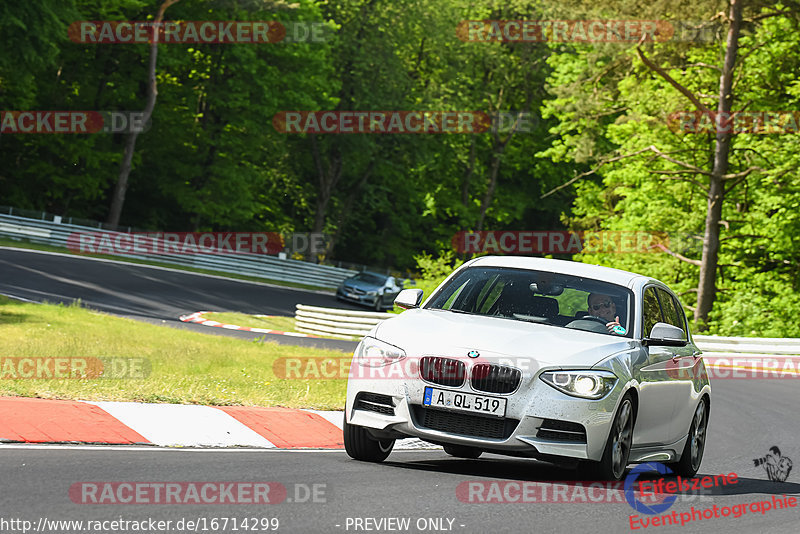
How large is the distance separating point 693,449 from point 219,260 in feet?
132

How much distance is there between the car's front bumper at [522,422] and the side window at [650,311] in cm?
143

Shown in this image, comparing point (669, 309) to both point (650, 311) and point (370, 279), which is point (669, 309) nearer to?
point (650, 311)

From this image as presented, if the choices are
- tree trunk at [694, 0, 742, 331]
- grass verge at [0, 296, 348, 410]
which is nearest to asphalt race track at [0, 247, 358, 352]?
grass verge at [0, 296, 348, 410]

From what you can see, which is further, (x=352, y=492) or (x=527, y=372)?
(x=527, y=372)

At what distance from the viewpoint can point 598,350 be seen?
8.13 m

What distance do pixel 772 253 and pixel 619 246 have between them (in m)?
6.82

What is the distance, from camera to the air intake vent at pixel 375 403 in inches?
316

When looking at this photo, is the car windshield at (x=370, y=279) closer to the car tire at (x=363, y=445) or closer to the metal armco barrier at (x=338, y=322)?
the metal armco barrier at (x=338, y=322)

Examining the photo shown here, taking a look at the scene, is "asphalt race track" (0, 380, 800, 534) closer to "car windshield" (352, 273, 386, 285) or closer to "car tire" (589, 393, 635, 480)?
"car tire" (589, 393, 635, 480)

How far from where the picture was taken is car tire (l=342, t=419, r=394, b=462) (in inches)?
334

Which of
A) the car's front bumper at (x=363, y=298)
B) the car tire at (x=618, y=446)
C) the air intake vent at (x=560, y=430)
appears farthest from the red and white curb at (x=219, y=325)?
the air intake vent at (x=560, y=430)

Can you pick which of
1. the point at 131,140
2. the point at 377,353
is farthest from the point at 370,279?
the point at 377,353

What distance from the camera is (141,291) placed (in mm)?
34406

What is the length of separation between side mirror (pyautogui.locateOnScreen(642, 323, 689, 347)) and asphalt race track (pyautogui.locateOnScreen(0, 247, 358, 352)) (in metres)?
17.0
